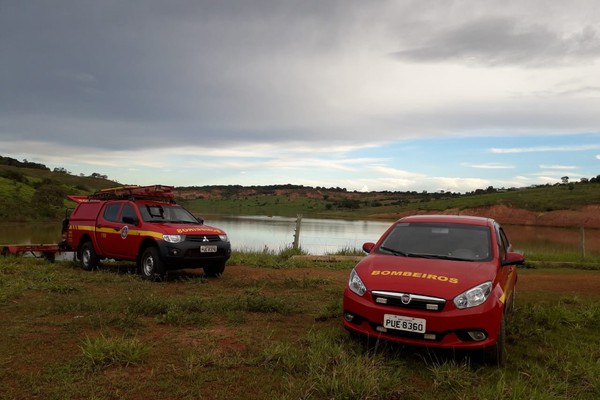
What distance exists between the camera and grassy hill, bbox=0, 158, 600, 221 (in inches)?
1721

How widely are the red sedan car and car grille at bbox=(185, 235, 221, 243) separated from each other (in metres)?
5.02

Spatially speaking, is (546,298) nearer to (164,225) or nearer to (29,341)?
(164,225)

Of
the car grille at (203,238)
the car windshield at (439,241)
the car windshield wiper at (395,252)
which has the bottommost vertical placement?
the car grille at (203,238)

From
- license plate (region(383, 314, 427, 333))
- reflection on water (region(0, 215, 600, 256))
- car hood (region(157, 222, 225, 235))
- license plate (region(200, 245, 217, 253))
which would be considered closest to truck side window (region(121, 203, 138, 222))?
car hood (region(157, 222, 225, 235))

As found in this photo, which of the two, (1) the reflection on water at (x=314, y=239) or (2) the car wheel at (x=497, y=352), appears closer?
(2) the car wheel at (x=497, y=352)

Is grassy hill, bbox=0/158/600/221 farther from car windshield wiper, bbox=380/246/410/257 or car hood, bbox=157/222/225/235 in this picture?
car windshield wiper, bbox=380/246/410/257

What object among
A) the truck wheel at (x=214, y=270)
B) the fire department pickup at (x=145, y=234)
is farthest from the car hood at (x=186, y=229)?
the truck wheel at (x=214, y=270)

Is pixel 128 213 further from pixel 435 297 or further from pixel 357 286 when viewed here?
pixel 435 297

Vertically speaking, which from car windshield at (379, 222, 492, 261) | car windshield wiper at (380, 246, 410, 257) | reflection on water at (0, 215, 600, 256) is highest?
car windshield at (379, 222, 492, 261)

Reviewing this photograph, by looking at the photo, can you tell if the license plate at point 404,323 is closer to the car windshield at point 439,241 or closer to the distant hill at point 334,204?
the car windshield at point 439,241

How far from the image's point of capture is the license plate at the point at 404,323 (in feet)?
14.0

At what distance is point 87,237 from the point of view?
1116 cm

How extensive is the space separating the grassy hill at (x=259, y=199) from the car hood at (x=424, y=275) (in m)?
10.7

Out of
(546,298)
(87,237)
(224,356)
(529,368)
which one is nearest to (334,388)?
(224,356)
